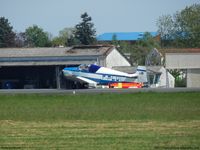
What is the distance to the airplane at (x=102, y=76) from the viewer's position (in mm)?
59219

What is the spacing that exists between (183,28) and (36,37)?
47246 millimetres

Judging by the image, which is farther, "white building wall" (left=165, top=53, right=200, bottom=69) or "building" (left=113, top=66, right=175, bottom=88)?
"white building wall" (left=165, top=53, right=200, bottom=69)

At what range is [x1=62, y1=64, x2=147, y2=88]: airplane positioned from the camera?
59219mm

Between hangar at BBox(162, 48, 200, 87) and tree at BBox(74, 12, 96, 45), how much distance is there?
38.8 metres

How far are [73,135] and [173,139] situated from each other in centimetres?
267

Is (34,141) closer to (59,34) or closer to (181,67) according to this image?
(181,67)

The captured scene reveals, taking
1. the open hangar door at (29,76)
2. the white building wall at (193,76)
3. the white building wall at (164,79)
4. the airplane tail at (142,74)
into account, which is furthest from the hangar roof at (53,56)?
the white building wall at (193,76)

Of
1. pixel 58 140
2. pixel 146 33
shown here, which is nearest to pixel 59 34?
pixel 146 33

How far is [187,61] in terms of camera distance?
240ft

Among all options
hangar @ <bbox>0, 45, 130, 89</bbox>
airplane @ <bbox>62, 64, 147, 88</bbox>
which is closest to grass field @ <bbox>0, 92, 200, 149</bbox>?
airplane @ <bbox>62, 64, 147, 88</bbox>

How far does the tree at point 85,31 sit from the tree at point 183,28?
13.2 metres

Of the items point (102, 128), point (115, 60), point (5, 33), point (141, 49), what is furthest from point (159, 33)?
point (102, 128)

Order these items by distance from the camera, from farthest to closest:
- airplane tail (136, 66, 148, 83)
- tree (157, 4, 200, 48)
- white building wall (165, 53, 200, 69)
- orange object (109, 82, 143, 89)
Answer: tree (157, 4, 200, 48) → white building wall (165, 53, 200, 69) → airplane tail (136, 66, 148, 83) → orange object (109, 82, 143, 89)

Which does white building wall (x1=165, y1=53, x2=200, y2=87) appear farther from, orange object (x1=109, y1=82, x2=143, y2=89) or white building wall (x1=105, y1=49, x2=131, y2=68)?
orange object (x1=109, y1=82, x2=143, y2=89)
